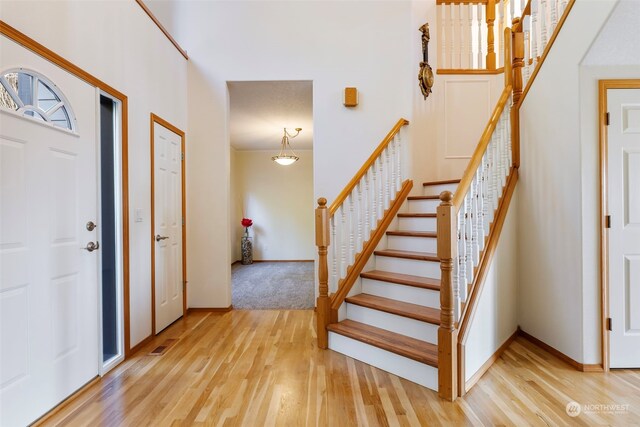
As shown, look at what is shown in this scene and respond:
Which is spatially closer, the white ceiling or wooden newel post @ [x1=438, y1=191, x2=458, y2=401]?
wooden newel post @ [x1=438, y1=191, x2=458, y2=401]

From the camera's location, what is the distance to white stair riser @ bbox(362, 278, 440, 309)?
2.44 meters

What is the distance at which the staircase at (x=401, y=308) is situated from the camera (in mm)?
2146

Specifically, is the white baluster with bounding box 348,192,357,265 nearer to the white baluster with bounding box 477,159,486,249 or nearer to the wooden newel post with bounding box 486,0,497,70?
the white baluster with bounding box 477,159,486,249

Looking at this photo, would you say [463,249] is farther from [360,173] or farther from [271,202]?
[271,202]

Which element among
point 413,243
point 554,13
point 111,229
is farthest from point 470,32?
point 111,229

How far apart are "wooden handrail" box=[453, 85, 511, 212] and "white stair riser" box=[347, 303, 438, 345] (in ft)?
3.05

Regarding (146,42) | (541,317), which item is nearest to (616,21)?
(541,317)

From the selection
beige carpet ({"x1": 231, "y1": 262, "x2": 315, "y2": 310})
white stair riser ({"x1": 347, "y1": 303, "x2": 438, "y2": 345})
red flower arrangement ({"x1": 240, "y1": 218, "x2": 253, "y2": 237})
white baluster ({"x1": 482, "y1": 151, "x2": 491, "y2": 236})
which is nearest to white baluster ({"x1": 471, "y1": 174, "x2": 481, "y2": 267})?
white baluster ({"x1": 482, "y1": 151, "x2": 491, "y2": 236})

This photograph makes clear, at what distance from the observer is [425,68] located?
12.3ft

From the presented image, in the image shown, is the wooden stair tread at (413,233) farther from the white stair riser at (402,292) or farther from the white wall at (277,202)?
the white wall at (277,202)

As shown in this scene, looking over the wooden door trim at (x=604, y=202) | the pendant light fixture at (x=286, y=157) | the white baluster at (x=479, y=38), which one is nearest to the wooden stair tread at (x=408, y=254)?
the wooden door trim at (x=604, y=202)

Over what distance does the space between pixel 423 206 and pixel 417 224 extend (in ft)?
0.86

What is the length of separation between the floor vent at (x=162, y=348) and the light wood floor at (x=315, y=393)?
0.17ft

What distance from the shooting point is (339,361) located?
240 cm
